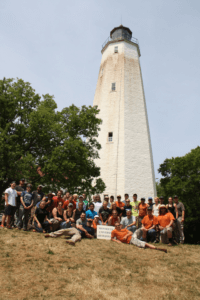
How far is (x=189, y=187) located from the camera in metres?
28.3

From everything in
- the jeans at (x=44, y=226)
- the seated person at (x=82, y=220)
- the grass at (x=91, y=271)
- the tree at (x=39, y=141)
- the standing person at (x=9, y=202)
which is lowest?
the grass at (x=91, y=271)

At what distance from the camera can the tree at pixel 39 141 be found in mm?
15438

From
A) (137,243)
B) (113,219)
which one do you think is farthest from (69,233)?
(137,243)

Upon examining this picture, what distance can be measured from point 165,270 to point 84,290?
2.59 m

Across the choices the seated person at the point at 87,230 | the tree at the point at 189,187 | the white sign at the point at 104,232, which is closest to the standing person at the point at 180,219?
the white sign at the point at 104,232

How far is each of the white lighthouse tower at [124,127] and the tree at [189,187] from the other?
7119 millimetres

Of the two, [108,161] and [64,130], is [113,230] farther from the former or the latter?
[108,161]

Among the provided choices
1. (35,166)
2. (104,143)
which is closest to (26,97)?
(35,166)

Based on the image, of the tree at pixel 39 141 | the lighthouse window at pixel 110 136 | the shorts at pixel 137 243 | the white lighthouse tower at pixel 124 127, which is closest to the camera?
the shorts at pixel 137 243

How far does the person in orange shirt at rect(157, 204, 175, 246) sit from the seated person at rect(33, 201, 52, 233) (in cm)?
463

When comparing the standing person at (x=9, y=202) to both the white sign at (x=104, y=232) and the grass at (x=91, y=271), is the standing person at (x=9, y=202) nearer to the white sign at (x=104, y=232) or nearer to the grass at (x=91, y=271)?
the grass at (x=91, y=271)

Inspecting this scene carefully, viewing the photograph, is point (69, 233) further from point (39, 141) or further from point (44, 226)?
point (39, 141)

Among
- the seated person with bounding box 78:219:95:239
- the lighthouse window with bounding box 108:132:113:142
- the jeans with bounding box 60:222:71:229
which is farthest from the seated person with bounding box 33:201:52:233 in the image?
the lighthouse window with bounding box 108:132:113:142

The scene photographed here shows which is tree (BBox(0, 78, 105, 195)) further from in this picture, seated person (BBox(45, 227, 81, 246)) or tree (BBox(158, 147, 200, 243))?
tree (BBox(158, 147, 200, 243))
